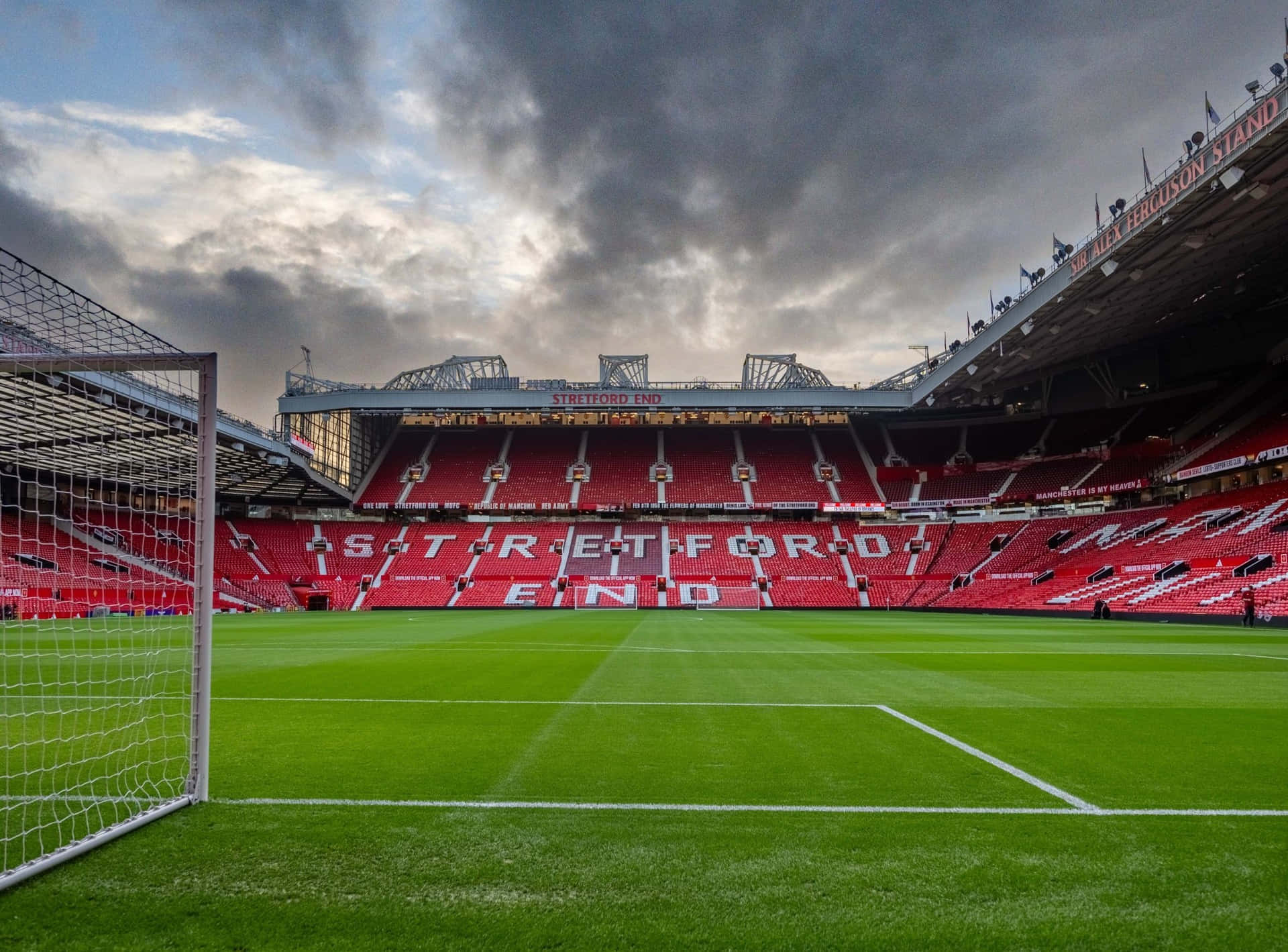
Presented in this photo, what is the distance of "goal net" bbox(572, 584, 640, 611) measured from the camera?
4775 cm

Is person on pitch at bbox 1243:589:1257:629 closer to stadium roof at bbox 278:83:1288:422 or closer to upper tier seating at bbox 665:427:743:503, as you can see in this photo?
stadium roof at bbox 278:83:1288:422

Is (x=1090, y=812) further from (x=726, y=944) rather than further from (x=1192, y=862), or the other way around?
(x=726, y=944)

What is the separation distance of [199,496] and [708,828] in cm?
388

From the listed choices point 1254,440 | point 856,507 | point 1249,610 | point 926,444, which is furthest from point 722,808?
point 926,444

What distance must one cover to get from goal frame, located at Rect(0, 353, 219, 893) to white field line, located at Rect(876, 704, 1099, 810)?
17.7 ft

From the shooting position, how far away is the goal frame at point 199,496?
4.70m

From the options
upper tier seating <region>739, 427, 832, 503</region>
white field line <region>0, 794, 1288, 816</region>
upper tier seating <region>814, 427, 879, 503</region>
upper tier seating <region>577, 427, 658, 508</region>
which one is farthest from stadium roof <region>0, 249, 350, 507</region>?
upper tier seating <region>814, 427, 879, 503</region>

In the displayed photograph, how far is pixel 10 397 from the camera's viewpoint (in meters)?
17.3

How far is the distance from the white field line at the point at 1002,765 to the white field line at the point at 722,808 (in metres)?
0.18

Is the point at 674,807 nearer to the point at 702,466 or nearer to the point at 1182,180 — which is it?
the point at 1182,180

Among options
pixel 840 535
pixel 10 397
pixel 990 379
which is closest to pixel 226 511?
pixel 10 397

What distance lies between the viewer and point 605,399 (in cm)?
5094

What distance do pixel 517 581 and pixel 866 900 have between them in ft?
156

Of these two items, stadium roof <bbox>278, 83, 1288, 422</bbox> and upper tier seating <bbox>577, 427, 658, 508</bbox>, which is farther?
upper tier seating <bbox>577, 427, 658, 508</bbox>
